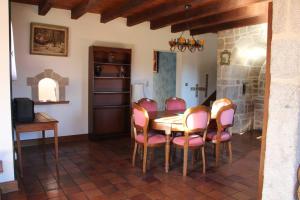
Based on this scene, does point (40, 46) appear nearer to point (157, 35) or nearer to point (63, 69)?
point (63, 69)

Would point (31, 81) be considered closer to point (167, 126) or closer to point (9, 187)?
point (9, 187)

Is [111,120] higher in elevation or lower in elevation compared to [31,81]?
lower

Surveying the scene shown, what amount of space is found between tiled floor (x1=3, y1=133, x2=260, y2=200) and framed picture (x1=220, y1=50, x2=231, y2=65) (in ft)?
7.16

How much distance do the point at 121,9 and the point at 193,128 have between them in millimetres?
2346

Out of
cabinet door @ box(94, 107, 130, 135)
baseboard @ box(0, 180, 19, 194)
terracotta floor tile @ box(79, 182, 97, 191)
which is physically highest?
cabinet door @ box(94, 107, 130, 135)

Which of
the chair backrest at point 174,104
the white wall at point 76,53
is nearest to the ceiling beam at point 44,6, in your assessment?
the white wall at point 76,53

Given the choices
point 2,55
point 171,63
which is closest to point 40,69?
point 2,55

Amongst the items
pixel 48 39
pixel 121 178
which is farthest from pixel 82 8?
pixel 121 178

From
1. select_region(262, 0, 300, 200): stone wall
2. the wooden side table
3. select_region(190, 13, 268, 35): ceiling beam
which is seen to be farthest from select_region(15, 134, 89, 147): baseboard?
select_region(262, 0, 300, 200): stone wall

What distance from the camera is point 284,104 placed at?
127cm

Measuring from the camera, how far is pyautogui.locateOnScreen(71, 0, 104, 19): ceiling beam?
12.3 feet

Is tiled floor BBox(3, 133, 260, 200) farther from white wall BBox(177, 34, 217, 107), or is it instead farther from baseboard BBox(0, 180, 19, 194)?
white wall BBox(177, 34, 217, 107)

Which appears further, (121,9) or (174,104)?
(174,104)

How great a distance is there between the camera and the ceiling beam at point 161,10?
12.7 feet
